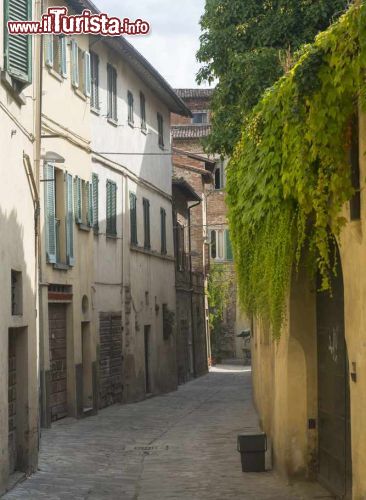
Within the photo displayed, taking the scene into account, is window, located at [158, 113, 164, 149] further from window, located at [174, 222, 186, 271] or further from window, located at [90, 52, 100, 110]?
window, located at [90, 52, 100, 110]

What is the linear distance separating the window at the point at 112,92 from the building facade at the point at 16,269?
486 inches

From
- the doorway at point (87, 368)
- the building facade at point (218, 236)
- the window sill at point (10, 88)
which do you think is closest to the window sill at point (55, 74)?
the doorway at point (87, 368)

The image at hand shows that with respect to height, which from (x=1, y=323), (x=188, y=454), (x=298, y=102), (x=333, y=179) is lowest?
(x=188, y=454)

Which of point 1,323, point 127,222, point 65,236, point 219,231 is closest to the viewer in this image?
point 1,323

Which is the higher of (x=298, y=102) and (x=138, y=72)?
(x=138, y=72)

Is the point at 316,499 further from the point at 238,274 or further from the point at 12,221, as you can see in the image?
the point at 12,221

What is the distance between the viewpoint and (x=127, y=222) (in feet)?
98.3

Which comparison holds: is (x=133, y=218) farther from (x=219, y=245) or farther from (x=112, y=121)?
(x=219, y=245)

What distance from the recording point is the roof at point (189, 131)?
5700 centimetres

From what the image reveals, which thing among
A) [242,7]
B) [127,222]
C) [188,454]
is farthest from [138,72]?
[188,454]

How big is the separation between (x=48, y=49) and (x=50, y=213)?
10.6ft

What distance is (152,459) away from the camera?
17109mm

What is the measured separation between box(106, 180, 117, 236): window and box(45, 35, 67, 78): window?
5.14 m

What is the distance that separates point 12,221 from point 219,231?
44.1m
